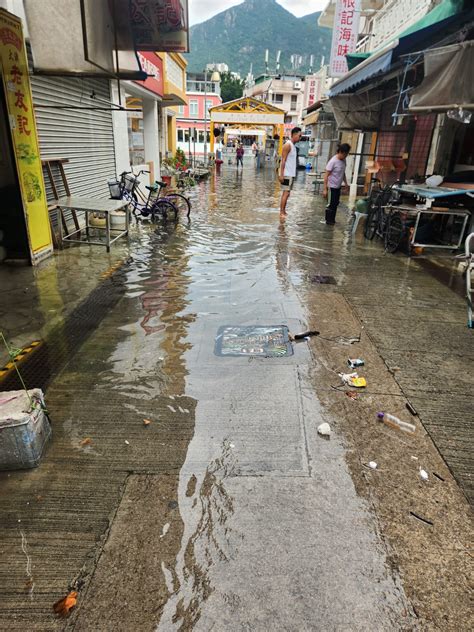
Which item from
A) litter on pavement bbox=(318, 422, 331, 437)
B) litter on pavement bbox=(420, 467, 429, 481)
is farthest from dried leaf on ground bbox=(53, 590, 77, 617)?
litter on pavement bbox=(420, 467, 429, 481)

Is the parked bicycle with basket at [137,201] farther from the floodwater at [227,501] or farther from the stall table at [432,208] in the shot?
the stall table at [432,208]

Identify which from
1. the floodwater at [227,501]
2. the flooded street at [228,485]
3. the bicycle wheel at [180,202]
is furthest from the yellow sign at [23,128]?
the bicycle wheel at [180,202]

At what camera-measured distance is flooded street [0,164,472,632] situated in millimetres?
2041

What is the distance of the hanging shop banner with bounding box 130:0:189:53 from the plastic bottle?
6.99 m

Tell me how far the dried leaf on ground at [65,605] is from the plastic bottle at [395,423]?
2.40 m

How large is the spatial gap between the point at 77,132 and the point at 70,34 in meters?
3.43

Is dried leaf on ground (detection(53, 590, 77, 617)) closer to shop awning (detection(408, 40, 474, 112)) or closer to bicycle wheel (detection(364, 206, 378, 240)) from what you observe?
shop awning (detection(408, 40, 474, 112))

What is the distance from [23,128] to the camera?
21.0ft

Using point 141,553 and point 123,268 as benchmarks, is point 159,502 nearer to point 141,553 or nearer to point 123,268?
point 141,553

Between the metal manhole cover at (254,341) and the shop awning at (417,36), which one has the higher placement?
the shop awning at (417,36)

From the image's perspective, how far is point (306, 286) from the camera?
653 centimetres

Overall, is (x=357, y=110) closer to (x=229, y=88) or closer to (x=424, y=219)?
(x=424, y=219)

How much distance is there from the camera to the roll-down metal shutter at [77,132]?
26.0 feet

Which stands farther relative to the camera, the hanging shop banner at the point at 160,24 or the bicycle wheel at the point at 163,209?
the bicycle wheel at the point at 163,209
